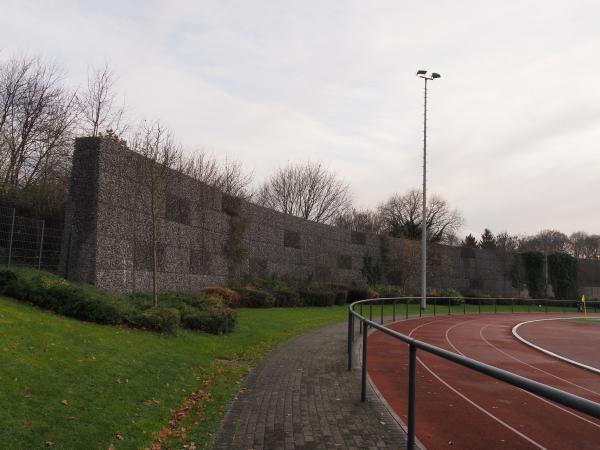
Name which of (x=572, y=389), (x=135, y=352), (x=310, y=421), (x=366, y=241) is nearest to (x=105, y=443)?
(x=310, y=421)

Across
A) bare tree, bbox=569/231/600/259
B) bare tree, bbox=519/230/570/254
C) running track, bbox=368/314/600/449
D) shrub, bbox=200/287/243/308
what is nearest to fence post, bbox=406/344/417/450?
running track, bbox=368/314/600/449

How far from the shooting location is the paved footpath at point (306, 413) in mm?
5367

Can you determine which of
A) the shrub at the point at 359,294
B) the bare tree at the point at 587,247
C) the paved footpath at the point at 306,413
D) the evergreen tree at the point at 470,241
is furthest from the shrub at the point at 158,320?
the bare tree at the point at 587,247

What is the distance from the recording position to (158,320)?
40.3 feet

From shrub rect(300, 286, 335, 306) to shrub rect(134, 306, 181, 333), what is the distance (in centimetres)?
1486

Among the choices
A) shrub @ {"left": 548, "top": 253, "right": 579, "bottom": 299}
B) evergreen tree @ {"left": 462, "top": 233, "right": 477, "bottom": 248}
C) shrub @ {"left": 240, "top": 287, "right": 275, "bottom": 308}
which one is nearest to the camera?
shrub @ {"left": 240, "top": 287, "right": 275, "bottom": 308}

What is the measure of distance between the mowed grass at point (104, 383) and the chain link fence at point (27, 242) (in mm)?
3849

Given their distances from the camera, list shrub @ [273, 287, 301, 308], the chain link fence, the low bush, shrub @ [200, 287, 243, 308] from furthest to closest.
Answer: shrub @ [273, 287, 301, 308], shrub @ [200, 287, 243, 308], the chain link fence, the low bush

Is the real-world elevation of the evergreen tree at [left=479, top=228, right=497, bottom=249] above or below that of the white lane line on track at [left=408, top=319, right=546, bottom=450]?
above

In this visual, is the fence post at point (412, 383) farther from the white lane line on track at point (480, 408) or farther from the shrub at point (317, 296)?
the shrub at point (317, 296)

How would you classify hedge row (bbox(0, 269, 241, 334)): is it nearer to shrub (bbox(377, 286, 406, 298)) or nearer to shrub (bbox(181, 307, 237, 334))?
shrub (bbox(181, 307, 237, 334))

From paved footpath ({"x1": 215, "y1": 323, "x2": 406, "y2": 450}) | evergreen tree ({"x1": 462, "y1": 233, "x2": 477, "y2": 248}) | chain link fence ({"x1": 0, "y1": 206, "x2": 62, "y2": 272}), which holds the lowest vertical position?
paved footpath ({"x1": 215, "y1": 323, "x2": 406, "y2": 450})

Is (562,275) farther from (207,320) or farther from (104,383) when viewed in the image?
(104,383)

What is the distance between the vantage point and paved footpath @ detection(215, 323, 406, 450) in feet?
17.6
